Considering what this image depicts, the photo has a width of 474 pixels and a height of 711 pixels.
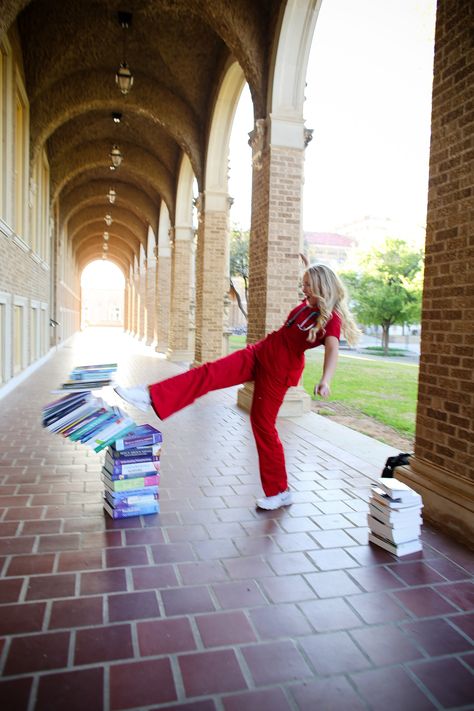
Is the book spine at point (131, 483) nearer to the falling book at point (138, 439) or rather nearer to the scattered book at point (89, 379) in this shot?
the falling book at point (138, 439)

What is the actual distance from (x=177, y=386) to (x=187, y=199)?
1496 centimetres

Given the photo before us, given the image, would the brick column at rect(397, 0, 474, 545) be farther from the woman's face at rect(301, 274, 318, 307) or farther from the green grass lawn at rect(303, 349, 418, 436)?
the green grass lawn at rect(303, 349, 418, 436)

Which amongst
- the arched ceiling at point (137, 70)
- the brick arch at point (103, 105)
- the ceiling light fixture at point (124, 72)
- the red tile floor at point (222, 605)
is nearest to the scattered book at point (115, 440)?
the red tile floor at point (222, 605)

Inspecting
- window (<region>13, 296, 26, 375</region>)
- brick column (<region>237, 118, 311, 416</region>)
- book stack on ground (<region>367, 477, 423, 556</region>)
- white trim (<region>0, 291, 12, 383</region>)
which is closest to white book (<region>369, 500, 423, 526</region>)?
book stack on ground (<region>367, 477, 423, 556</region>)

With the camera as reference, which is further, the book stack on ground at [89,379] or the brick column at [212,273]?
the brick column at [212,273]

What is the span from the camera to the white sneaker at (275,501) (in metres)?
3.73

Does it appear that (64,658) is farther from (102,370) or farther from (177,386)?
(102,370)

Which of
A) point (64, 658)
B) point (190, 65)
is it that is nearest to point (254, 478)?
point (64, 658)

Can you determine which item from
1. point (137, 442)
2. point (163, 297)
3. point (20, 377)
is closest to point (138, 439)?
point (137, 442)

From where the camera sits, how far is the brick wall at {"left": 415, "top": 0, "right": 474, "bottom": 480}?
3350 millimetres

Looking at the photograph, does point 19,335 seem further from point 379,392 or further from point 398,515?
point 398,515

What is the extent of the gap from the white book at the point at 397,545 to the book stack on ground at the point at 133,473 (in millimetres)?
1464

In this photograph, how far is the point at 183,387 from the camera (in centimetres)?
Result: 330

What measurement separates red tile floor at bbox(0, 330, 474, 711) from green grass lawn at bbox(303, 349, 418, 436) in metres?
4.19
